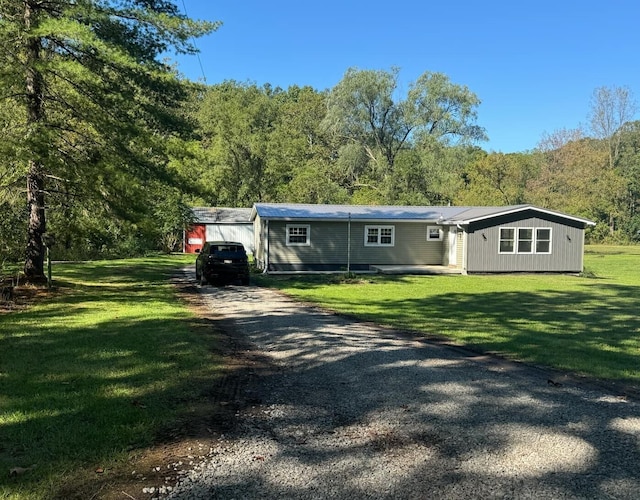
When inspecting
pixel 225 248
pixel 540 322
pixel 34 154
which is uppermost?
pixel 34 154

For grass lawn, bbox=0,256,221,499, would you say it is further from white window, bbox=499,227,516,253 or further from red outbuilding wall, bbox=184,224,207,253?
red outbuilding wall, bbox=184,224,207,253

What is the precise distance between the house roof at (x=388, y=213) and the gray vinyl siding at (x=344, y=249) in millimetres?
403

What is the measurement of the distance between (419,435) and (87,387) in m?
3.44

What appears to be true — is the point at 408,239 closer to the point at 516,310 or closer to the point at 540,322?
the point at 516,310

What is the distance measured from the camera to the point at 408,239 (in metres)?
27.0

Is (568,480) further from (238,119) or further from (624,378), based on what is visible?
(238,119)

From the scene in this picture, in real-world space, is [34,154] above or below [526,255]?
above

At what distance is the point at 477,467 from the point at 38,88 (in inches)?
569

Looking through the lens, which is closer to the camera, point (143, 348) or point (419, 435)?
point (419, 435)

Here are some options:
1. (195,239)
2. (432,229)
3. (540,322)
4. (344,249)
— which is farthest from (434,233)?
(195,239)

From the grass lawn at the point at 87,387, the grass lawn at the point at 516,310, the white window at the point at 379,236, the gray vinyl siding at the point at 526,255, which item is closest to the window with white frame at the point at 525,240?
the gray vinyl siding at the point at 526,255

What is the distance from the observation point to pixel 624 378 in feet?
21.5

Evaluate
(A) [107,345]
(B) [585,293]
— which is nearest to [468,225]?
(B) [585,293]

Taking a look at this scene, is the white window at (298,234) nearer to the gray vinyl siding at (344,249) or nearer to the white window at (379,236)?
the gray vinyl siding at (344,249)
